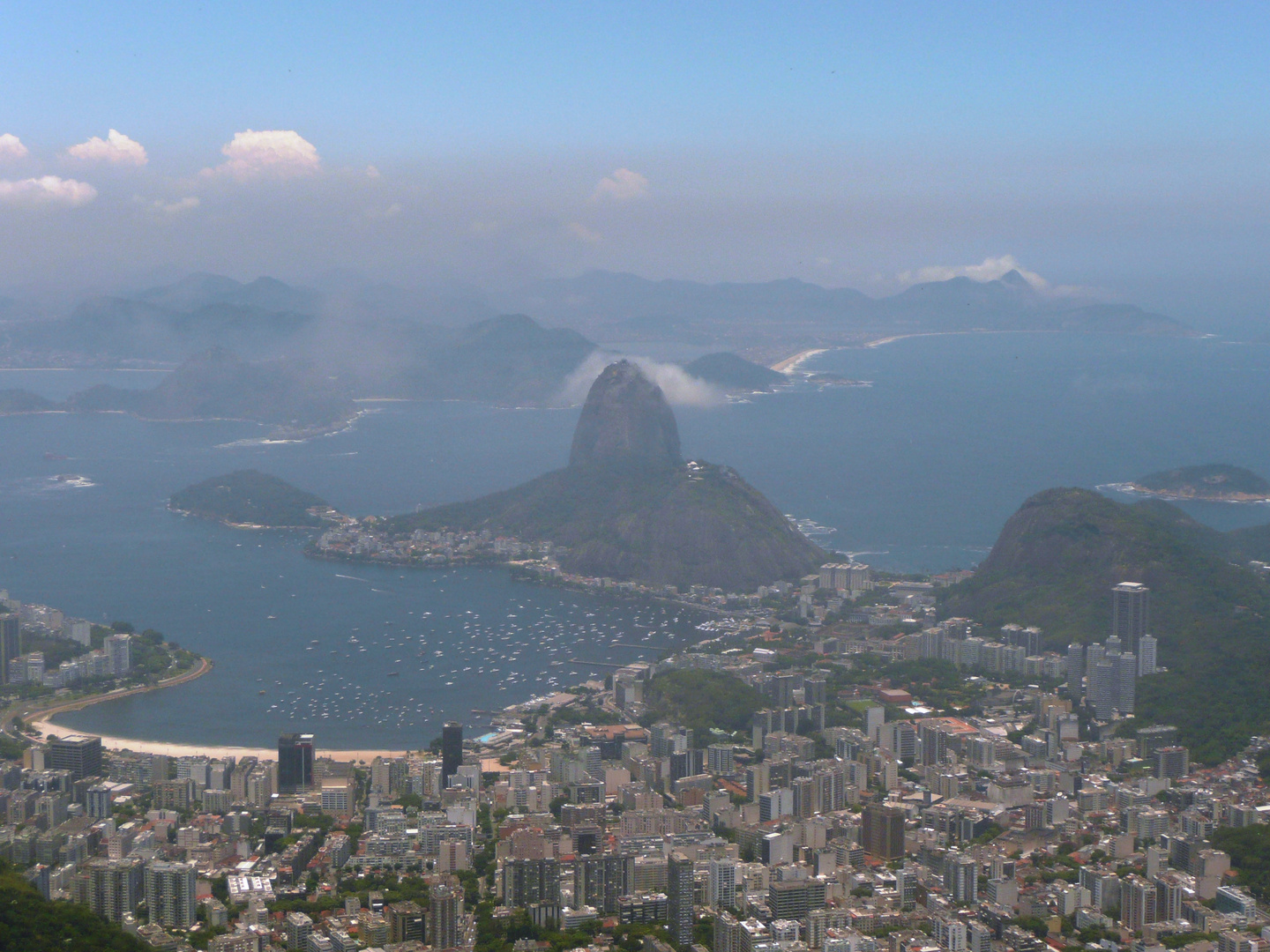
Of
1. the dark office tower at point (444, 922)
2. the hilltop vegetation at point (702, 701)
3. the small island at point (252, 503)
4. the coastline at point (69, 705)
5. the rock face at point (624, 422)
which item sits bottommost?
the dark office tower at point (444, 922)

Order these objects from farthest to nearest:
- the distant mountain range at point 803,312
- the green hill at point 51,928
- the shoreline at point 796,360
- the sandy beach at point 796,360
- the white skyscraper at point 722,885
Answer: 1. the distant mountain range at point 803,312
2. the sandy beach at point 796,360
3. the shoreline at point 796,360
4. the white skyscraper at point 722,885
5. the green hill at point 51,928

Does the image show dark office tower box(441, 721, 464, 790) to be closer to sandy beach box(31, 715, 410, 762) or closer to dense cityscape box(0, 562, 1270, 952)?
dense cityscape box(0, 562, 1270, 952)

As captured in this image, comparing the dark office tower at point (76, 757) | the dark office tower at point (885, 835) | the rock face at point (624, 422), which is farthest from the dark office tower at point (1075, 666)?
the rock face at point (624, 422)

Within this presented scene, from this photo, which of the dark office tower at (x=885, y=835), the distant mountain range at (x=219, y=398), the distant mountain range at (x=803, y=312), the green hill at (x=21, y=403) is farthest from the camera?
the distant mountain range at (x=803, y=312)

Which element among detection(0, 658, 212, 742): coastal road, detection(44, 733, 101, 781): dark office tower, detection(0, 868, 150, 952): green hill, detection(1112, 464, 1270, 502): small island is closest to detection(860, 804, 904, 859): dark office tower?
detection(0, 868, 150, 952): green hill

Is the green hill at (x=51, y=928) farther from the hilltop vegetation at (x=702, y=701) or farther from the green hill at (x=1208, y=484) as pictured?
the green hill at (x=1208, y=484)

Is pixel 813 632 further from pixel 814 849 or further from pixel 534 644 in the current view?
pixel 814 849

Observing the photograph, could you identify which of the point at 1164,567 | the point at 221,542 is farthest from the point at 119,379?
the point at 1164,567

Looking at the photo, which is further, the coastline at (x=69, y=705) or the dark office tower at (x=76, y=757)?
the coastline at (x=69, y=705)
